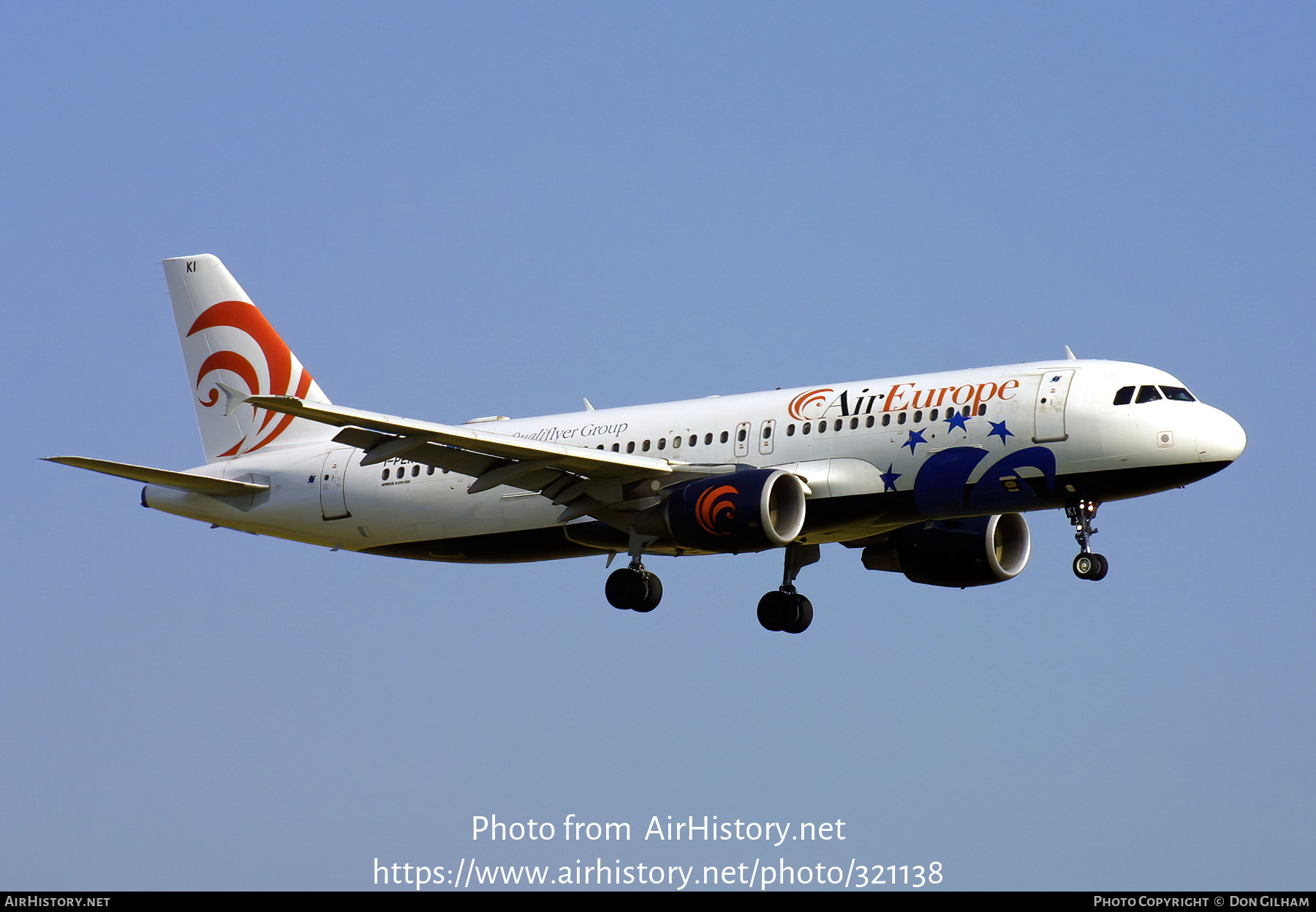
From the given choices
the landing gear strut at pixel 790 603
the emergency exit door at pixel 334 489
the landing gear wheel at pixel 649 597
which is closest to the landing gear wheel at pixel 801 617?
the landing gear strut at pixel 790 603

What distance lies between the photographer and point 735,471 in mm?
40000

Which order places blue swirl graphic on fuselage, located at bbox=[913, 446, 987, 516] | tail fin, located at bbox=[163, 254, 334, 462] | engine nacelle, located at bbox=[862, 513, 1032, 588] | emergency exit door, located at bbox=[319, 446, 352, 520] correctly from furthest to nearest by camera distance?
tail fin, located at bbox=[163, 254, 334, 462], emergency exit door, located at bbox=[319, 446, 352, 520], engine nacelle, located at bbox=[862, 513, 1032, 588], blue swirl graphic on fuselage, located at bbox=[913, 446, 987, 516]

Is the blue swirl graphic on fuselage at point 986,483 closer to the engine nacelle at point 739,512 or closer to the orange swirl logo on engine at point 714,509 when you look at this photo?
the engine nacelle at point 739,512

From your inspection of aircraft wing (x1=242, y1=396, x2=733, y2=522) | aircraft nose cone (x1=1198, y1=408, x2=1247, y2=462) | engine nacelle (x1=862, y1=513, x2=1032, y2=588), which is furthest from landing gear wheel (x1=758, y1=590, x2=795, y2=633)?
aircraft nose cone (x1=1198, y1=408, x2=1247, y2=462)

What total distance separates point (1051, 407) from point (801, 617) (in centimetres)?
945

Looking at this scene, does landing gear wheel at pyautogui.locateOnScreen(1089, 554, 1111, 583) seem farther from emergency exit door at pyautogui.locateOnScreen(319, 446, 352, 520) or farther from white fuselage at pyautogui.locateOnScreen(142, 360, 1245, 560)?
emergency exit door at pyautogui.locateOnScreen(319, 446, 352, 520)

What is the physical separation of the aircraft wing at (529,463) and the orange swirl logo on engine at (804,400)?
6.28ft

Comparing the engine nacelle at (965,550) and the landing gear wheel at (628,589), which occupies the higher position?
the engine nacelle at (965,550)

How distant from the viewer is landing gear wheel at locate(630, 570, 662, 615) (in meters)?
41.7

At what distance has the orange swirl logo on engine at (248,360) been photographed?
49000 millimetres

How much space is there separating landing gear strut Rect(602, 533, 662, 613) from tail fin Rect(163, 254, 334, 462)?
36.1 ft

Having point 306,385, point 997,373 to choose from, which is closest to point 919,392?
point 997,373

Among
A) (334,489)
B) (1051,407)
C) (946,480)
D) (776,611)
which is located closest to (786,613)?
(776,611)

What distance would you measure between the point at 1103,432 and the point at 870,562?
371 inches
